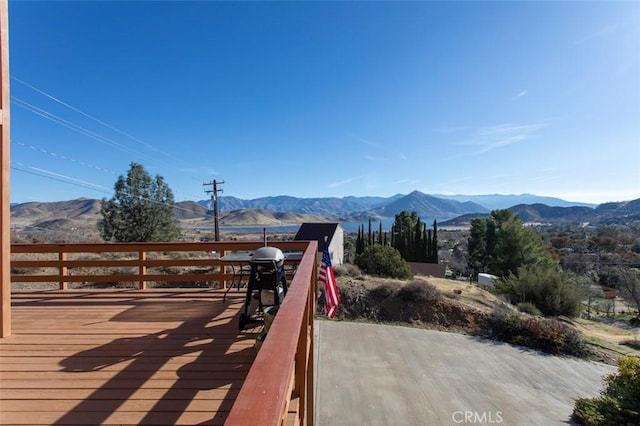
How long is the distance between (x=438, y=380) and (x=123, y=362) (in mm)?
5793

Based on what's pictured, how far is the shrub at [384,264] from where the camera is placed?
55.1 ft

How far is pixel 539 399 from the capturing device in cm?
579

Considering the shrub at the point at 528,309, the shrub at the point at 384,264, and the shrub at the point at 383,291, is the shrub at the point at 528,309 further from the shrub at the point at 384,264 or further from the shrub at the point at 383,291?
the shrub at the point at 384,264

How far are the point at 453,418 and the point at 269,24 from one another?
34.1 feet

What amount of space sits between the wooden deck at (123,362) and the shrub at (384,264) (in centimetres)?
1385

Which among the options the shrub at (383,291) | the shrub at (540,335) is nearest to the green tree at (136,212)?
the shrub at (383,291)

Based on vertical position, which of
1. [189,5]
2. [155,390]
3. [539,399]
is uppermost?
[189,5]

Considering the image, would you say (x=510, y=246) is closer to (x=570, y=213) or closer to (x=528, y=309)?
(x=528, y=309)

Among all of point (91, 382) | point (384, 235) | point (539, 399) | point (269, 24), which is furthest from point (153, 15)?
point (384, 235)

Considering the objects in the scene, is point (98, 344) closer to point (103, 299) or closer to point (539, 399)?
point (103, 299)

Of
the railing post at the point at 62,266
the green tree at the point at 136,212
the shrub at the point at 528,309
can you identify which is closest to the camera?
the railing post at the point at 62,266

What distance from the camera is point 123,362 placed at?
246 centimetres

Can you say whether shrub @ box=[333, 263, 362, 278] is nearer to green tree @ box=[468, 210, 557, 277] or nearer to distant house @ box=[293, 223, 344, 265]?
distant house @ box=[293, 223, 344, 265]

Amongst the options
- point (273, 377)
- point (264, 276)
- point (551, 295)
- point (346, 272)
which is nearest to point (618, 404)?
point (264, 276)
